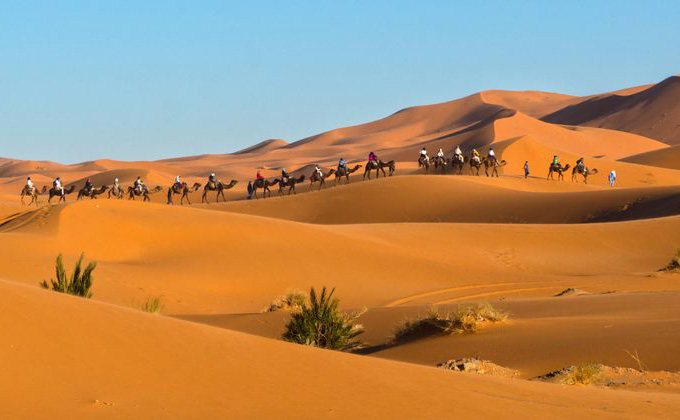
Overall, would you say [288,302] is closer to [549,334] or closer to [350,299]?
[350,299]

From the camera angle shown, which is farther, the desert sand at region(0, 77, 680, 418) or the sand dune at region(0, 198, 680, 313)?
the sand dune at region(0, 198, 680, 313)

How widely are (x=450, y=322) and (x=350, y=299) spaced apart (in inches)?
326

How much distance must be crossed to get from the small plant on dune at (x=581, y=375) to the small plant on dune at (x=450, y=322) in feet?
13.2

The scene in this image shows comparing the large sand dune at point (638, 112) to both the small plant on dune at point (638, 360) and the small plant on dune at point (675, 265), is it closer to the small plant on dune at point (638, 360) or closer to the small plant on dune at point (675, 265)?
the small plant on dune at point (675, 265)

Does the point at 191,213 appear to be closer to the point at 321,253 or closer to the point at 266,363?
the point at 321,253

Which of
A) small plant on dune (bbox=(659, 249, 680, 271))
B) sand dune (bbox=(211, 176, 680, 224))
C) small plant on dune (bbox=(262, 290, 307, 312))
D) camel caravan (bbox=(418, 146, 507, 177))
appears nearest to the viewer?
small plant on dune (bbox=(262, 290, 307, 312))

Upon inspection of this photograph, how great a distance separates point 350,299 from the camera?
77.9ft

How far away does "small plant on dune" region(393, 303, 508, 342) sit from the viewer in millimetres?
15492

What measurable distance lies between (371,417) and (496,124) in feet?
361

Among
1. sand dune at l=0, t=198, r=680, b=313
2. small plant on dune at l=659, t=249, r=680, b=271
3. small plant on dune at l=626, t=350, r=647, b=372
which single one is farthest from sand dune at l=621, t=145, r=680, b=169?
small plant on dune at l=626, t=350, r=647, b=372

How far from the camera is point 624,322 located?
15094mm

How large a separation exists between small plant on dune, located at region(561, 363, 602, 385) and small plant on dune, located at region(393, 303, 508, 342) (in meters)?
4.01

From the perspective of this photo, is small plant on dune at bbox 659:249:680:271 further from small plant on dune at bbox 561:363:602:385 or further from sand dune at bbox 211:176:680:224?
small plant on dune at bbox 561:363:602:385

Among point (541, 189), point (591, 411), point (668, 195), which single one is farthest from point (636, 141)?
point (591, 411)
